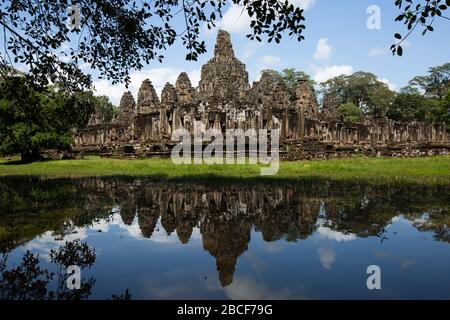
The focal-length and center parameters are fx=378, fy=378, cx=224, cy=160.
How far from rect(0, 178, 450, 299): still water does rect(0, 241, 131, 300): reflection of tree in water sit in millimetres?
25

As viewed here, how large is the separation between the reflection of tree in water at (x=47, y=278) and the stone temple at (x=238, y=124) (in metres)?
16.9

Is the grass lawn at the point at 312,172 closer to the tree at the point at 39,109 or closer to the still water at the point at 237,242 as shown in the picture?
the still water at the point at 237,242

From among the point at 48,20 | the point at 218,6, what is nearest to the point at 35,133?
the point at 48,20

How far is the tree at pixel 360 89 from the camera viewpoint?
2768 inches

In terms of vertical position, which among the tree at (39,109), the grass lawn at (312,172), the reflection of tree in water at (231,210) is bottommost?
the reflection of tree in water at (231,210)

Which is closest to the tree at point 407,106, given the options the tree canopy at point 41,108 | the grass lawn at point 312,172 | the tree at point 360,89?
the tree at point 360,89

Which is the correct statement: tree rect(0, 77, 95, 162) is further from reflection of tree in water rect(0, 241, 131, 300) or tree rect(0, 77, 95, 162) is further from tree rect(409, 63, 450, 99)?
tree rect(409, 63, 450, 99)

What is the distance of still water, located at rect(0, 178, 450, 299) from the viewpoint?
356 cm

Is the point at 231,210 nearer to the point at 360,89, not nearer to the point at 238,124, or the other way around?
the point at 238,124

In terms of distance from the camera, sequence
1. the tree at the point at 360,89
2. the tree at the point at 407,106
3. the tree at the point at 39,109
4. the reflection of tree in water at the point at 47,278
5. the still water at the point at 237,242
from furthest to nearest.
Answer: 1. the tree at the point at 360,89
2. the tree at the point at 407,106
3. the tree at the point at 39,109
4. the still water at the point at 237,242
5. the reflection of tree in water at the point at 47,278

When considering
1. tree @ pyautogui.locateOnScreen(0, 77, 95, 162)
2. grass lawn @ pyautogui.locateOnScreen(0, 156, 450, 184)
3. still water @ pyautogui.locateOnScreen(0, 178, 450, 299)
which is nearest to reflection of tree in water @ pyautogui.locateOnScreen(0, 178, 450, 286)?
still water @ pyautogui.locateOnScreen(0, 178, 450, 299)

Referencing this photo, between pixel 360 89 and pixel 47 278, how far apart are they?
78.9 metres

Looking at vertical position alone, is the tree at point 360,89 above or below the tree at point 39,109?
above

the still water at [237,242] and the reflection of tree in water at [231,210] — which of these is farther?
the reflection of tree in water at [231,210]
